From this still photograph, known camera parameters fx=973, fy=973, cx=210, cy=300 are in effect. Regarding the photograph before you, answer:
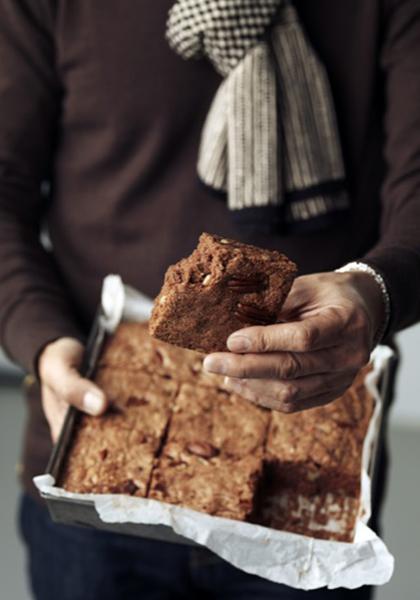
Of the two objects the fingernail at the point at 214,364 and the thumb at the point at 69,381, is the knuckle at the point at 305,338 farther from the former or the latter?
the thumb at the point at 69,381

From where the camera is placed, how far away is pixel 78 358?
145 cm

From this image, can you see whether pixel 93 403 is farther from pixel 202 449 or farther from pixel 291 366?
pixel 291 366

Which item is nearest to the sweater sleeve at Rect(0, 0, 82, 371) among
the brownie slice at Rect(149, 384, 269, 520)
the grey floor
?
the brownie slice at Rect(149, 384, 269, 520)

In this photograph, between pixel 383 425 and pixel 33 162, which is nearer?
pixel 383 425

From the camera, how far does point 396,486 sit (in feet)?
10.0

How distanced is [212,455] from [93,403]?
0.18m

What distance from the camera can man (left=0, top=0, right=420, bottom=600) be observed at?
4.83 feet

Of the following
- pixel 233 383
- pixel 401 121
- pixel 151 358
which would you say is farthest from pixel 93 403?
pixel 401 121

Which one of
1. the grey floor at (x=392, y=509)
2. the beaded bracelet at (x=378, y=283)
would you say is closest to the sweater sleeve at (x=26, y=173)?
the beaded bracelet at (x=378, y=283)

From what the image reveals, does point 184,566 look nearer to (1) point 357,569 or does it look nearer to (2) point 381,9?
(1) point 357,569

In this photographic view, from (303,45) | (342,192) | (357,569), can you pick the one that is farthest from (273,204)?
(357,569)

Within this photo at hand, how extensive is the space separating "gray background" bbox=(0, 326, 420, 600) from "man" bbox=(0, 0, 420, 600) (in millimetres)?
1195

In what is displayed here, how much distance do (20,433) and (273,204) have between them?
197 cm

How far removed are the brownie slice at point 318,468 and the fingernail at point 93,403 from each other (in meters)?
0.25
